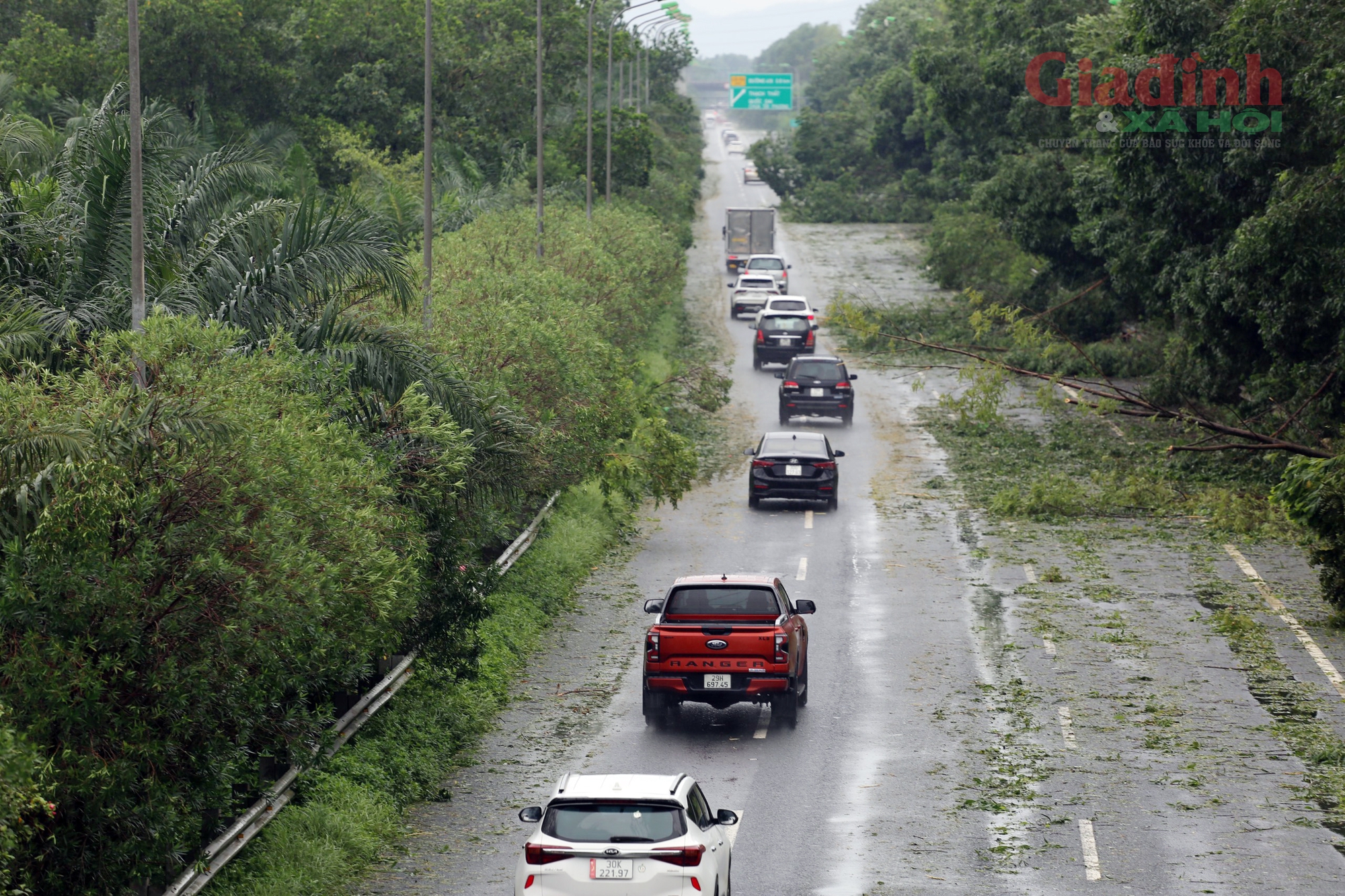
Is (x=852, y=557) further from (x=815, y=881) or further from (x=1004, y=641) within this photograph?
(x=815, y=881)

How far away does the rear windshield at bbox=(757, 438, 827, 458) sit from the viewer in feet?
105

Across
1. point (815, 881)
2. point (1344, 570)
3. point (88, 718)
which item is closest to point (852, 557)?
point (1344, 570)

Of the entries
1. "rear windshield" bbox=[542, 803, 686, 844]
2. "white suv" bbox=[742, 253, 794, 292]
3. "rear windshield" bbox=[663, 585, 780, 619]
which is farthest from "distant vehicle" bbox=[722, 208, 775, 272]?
"rear windshield" bbox=[542, 803, 686, 844]

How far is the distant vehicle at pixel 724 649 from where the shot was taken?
1786cm

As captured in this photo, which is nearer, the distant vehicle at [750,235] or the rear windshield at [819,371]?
the rear windshield at [819,371]

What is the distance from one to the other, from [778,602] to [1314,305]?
14.5m

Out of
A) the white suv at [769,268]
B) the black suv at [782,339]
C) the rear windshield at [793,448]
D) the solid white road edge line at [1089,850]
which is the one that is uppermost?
the white suv at [769,268]

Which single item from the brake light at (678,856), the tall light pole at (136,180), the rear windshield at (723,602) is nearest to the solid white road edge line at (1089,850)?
the brake light at (678,856)

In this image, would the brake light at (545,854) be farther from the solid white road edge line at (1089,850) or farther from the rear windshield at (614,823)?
the solid white road edge line at (1089,850)

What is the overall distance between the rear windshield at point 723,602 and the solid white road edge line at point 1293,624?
23.9 feet

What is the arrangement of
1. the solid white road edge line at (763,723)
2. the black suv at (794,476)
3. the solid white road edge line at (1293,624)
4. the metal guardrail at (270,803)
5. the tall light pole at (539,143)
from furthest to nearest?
the tall light pole at (539,143), the black suv at (794,476), the solid white road edge line at (1293,624), the solid white road edge line at (763,723), the metal guardrail at (270,803)

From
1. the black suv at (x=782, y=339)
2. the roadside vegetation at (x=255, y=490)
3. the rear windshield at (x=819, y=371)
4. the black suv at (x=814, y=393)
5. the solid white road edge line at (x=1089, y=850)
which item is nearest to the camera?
the roadside vegetation at (x=255, y=490)

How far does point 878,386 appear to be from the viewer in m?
47.5

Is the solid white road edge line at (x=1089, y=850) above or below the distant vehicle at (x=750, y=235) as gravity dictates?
below
